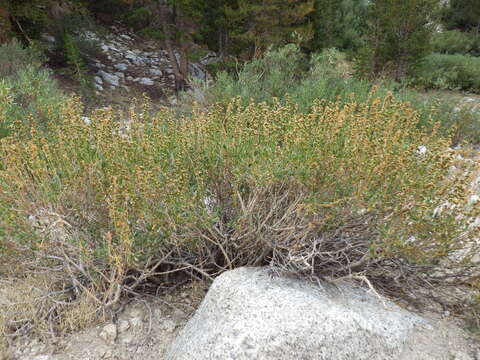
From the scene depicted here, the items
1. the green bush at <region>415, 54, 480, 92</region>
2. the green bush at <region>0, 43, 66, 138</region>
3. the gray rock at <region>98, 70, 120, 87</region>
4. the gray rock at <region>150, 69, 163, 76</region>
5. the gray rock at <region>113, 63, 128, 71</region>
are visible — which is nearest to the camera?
the green bush at <region>0, 43, 66, 138</region>

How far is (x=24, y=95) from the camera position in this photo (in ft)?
15.3

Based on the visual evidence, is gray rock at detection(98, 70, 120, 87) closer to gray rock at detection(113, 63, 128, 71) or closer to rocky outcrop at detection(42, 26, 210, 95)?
rocky outcrop at detection(42, 26, 210, 95)

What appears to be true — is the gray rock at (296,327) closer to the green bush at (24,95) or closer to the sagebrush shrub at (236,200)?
the sagebrush shrub at (236,200)

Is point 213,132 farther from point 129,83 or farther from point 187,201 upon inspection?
point 129,83

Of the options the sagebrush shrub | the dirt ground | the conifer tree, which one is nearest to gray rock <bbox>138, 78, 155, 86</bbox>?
the sagebrush shrub

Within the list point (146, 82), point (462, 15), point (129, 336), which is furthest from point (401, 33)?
point (462, 15)

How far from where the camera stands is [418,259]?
187 cm

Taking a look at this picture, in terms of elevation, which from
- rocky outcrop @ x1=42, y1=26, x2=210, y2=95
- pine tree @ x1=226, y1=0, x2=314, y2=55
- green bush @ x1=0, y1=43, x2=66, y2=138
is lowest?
rocky outcrop @ x1=42, y1=26, x2=210, y2=95

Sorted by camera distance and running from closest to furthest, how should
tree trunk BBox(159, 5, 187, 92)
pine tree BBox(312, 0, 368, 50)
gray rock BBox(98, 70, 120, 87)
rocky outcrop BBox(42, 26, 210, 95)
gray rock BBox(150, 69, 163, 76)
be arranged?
tree trunk BBox(159, 5, 187, 92)
gray rock BBox(98, 70, 120, 87)
rocky outcrop BBox(42, 26, 210, 95)
gray rock BBox(150, 69, 163, 76)
pine tree BBox(312, 0, 368, 50)

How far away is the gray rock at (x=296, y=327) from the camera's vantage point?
162 centimetres

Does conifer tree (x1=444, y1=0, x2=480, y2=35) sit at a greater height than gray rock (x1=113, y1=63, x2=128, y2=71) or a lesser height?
greater

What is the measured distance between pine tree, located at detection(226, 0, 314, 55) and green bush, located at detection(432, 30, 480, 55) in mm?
8318

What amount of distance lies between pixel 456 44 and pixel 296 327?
636 inches

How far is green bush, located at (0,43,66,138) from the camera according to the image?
3.49 m
